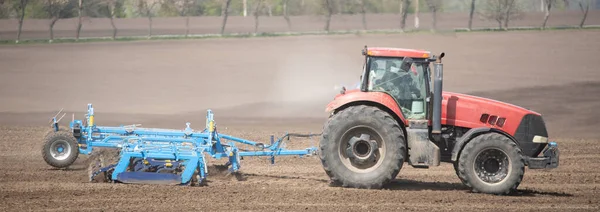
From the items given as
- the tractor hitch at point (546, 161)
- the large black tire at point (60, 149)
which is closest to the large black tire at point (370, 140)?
the tractor hitch at point (546, 161)

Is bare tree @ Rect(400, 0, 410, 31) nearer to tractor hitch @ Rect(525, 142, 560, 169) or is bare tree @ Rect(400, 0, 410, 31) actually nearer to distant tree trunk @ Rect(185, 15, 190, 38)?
distant tree trunk @ Rect(185, 15, 190, 38)

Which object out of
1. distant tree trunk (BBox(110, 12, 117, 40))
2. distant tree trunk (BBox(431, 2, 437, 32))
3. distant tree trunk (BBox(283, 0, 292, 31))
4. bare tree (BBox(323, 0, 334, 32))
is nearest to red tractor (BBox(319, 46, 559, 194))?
distant tree trunk (BBox(431, 2, 437, 32))

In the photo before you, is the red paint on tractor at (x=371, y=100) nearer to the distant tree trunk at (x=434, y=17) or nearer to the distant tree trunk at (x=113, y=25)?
the distant tree trunk at (x=434, y=17)

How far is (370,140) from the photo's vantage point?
1283cm

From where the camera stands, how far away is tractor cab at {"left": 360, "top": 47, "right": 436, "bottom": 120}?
1281 cm

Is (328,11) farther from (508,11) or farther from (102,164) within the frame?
(102,164)

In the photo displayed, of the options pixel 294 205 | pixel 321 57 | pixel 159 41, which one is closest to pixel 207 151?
pixel 294 205

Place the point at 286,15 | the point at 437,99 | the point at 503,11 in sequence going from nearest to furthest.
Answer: the point at 437,99, the point at 503,11, the point at 286,15

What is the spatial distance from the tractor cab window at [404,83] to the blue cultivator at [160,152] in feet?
5.33

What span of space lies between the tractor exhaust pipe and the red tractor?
14mm

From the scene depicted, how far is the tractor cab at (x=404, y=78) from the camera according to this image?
1281 cm

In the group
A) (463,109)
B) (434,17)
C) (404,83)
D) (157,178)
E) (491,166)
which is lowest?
(157,178)

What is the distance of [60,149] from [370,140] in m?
5.68

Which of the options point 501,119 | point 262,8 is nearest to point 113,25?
point 262,8
